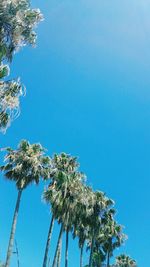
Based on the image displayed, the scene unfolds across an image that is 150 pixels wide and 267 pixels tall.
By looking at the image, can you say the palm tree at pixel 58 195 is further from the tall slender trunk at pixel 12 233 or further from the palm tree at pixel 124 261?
the palm tree at pixel 124 261

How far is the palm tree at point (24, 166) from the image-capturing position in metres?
36.9

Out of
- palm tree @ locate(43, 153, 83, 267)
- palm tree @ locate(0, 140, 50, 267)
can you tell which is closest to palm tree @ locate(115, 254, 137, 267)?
palm tree @ locate(43, 153, 83, 267)

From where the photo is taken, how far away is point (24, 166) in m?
37.6

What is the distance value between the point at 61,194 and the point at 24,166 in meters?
5.39

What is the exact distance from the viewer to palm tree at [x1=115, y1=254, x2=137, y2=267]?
65.9m

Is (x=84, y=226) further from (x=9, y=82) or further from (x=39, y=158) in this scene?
(x=9, y=82)

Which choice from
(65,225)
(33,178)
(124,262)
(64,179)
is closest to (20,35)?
(33,178)

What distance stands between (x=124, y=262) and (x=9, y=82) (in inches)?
2038

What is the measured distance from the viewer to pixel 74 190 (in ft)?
135

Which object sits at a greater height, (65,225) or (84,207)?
(84,207)

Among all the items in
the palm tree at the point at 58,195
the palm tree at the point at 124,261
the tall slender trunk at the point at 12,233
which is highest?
the palm tree at the point at 124,261

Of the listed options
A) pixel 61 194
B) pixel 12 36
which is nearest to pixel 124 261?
pixel 61 194

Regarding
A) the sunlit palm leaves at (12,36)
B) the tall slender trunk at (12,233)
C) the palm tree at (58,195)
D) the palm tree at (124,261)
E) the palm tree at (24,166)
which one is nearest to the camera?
the sunlit palm leaves at (12,36)

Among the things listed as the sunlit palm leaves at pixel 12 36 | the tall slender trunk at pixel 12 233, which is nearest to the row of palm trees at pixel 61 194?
the tall slender trunk at pixel 12 233
